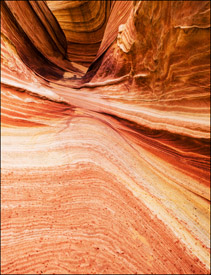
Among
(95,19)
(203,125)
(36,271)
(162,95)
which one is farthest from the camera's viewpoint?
(95,19)

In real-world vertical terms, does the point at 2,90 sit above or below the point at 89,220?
above

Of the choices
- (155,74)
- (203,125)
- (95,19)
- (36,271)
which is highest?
(95,19)

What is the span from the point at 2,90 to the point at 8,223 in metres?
0.44

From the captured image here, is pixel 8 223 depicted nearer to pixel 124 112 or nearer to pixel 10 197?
pixel 10 197

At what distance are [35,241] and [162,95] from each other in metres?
0.62

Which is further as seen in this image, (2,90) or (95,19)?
(95,19)

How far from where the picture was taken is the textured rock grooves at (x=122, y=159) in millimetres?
395

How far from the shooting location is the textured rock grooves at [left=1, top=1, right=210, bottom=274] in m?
0.40

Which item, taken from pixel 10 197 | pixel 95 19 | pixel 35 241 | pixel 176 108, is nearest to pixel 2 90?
pixel 10 197

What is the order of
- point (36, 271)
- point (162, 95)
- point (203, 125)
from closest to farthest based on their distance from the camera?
point (36, 271) → point (203, 125) → point (162, 95)

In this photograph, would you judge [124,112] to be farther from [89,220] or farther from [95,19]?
[95,19]

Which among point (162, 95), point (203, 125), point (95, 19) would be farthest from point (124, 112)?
point (95, 19)

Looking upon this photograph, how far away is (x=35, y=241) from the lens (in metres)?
0.38

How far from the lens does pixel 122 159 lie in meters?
0.63
